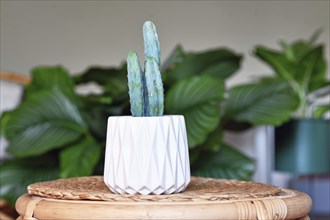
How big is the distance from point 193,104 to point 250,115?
0.42 metres

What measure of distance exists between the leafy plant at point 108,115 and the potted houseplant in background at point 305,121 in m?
0.26

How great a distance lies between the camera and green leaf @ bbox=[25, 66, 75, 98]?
2.55 m

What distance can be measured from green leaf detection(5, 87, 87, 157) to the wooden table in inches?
47.5

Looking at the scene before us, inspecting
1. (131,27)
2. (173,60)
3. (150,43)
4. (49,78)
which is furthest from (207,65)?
(150,43)

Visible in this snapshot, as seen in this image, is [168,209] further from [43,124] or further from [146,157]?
[43,124]

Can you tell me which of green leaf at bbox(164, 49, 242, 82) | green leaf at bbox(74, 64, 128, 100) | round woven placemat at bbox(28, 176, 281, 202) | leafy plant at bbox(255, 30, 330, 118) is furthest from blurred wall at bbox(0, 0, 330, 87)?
round woven placemat at bbox(28, 176, 281, 202)

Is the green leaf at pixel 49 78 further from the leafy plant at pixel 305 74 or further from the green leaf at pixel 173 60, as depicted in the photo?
the leafy plant at pixel 305 74

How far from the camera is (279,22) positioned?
12.4 feet

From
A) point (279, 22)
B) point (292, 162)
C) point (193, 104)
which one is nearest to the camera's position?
point (193, 104)

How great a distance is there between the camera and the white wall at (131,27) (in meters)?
3.75

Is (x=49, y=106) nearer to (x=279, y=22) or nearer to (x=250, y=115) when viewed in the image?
(x=250, y=115)

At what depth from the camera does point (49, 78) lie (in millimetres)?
2582

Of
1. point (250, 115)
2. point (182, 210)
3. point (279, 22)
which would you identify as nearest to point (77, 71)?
point (279, 22)

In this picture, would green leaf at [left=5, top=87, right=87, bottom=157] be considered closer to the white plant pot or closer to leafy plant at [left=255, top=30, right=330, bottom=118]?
leafy plant at [left=255, top=30, right=330, bottom=118]
